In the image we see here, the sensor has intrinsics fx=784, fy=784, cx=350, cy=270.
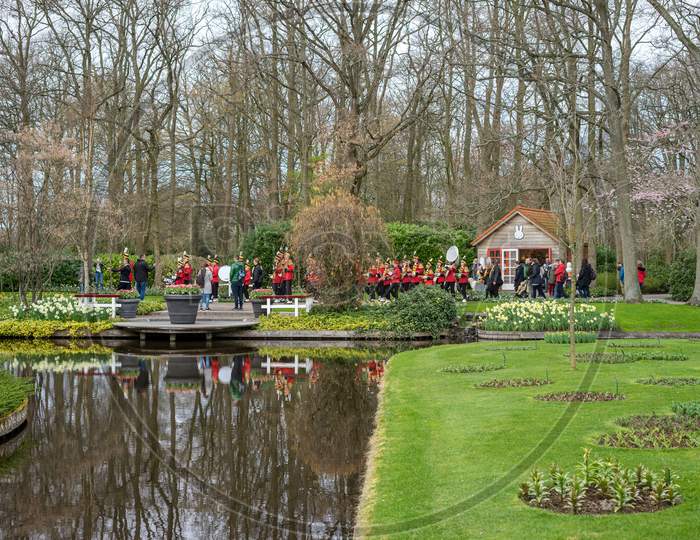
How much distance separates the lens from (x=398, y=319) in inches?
837

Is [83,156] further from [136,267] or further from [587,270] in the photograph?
[587,270]

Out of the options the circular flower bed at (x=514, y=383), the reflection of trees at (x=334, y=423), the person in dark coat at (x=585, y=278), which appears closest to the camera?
the reflection of trees at (x=334, y=423)

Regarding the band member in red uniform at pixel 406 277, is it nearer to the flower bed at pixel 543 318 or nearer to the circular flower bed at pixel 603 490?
the flower bed at pixel 543 318

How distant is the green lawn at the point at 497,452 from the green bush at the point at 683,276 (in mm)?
18595

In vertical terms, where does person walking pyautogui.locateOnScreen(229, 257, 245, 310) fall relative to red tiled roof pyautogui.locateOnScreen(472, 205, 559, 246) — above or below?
below

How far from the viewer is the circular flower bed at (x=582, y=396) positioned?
10.0 metres

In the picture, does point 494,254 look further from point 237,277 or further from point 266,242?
point 237,277

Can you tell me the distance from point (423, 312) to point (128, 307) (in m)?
9.65

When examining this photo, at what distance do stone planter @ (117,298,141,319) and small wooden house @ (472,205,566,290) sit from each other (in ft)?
58.5

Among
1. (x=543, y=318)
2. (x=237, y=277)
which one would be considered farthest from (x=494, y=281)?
(x=543, y=318)

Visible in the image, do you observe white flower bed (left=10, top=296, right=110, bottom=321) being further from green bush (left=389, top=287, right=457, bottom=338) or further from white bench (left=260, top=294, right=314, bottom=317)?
green bush (left=389, top=287, right=457, bottom=338)

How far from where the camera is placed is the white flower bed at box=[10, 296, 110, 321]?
22.9 m

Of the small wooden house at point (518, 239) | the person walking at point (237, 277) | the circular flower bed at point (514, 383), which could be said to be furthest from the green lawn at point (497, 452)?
the small wooden house at point (518, 239)

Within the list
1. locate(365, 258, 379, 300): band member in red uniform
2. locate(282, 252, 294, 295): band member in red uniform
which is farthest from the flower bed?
locate(282, 252, 294, 295): band member in red uniform
